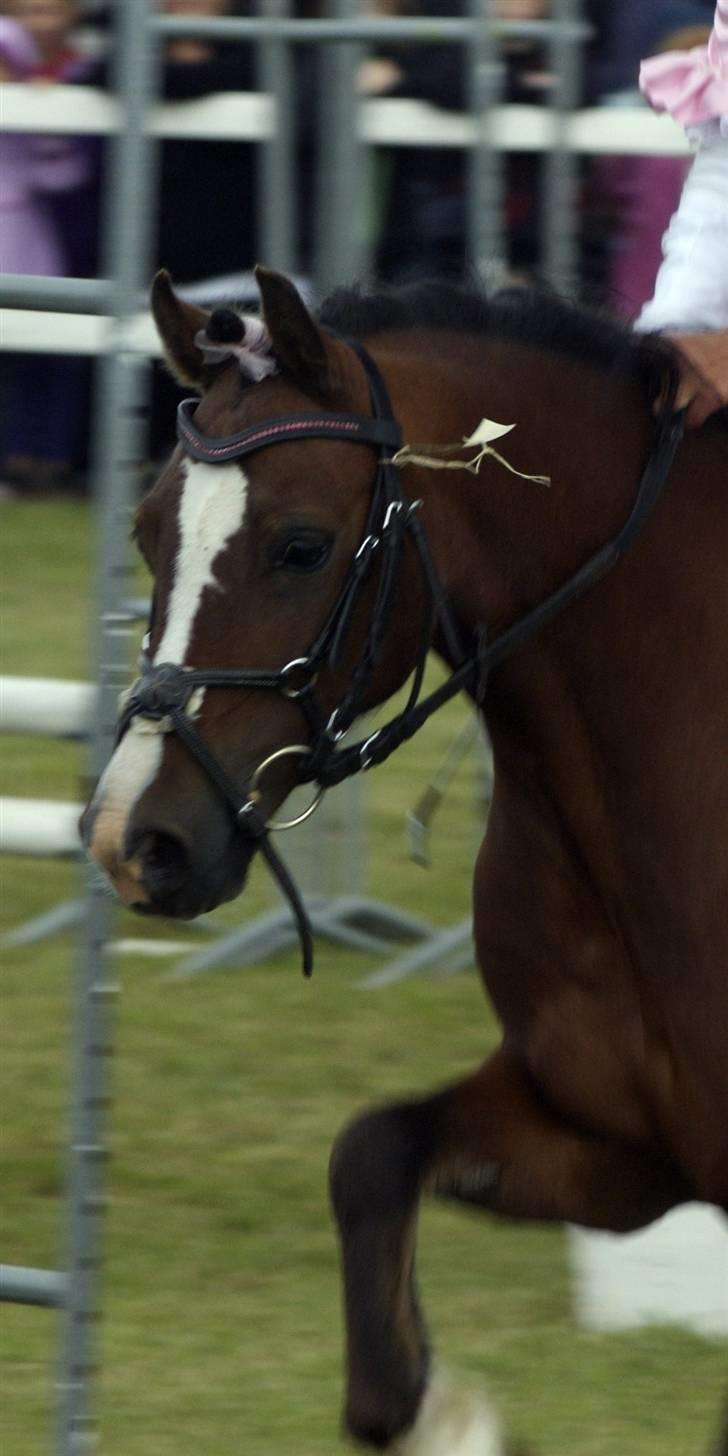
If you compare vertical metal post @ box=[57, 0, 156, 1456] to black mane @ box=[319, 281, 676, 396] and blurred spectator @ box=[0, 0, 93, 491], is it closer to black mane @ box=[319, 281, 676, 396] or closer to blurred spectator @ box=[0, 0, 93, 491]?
black mane @ box=[319, 281, 676, 396]

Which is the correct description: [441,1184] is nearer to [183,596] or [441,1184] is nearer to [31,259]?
[183,596]

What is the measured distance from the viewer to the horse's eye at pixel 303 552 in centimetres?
289

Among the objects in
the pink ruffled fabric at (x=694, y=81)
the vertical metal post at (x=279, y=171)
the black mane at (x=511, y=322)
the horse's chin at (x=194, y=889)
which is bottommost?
the vertical metal post at (x=279, y=171)

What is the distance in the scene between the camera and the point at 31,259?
8.86 metres

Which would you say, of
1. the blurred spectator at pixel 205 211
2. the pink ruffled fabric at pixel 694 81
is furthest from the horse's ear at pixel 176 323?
the blurred spectator at pixel 205 211

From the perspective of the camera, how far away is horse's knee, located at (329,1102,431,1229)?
324 centimetres

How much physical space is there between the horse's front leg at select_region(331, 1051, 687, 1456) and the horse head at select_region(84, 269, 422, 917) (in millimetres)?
517

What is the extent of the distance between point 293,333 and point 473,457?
276mm

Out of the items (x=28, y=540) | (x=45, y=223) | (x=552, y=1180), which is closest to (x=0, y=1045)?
(x=552, y=1180)

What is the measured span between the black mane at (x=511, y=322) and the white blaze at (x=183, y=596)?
0.38 meters

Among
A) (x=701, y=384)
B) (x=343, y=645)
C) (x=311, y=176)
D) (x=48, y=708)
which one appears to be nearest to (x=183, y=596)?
(x=343, y=645)

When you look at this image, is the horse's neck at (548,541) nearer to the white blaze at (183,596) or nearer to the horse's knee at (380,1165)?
the white blaze at (183,596)

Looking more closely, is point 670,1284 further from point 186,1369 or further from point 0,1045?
point 0,1045

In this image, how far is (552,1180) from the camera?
3254 millimetres
